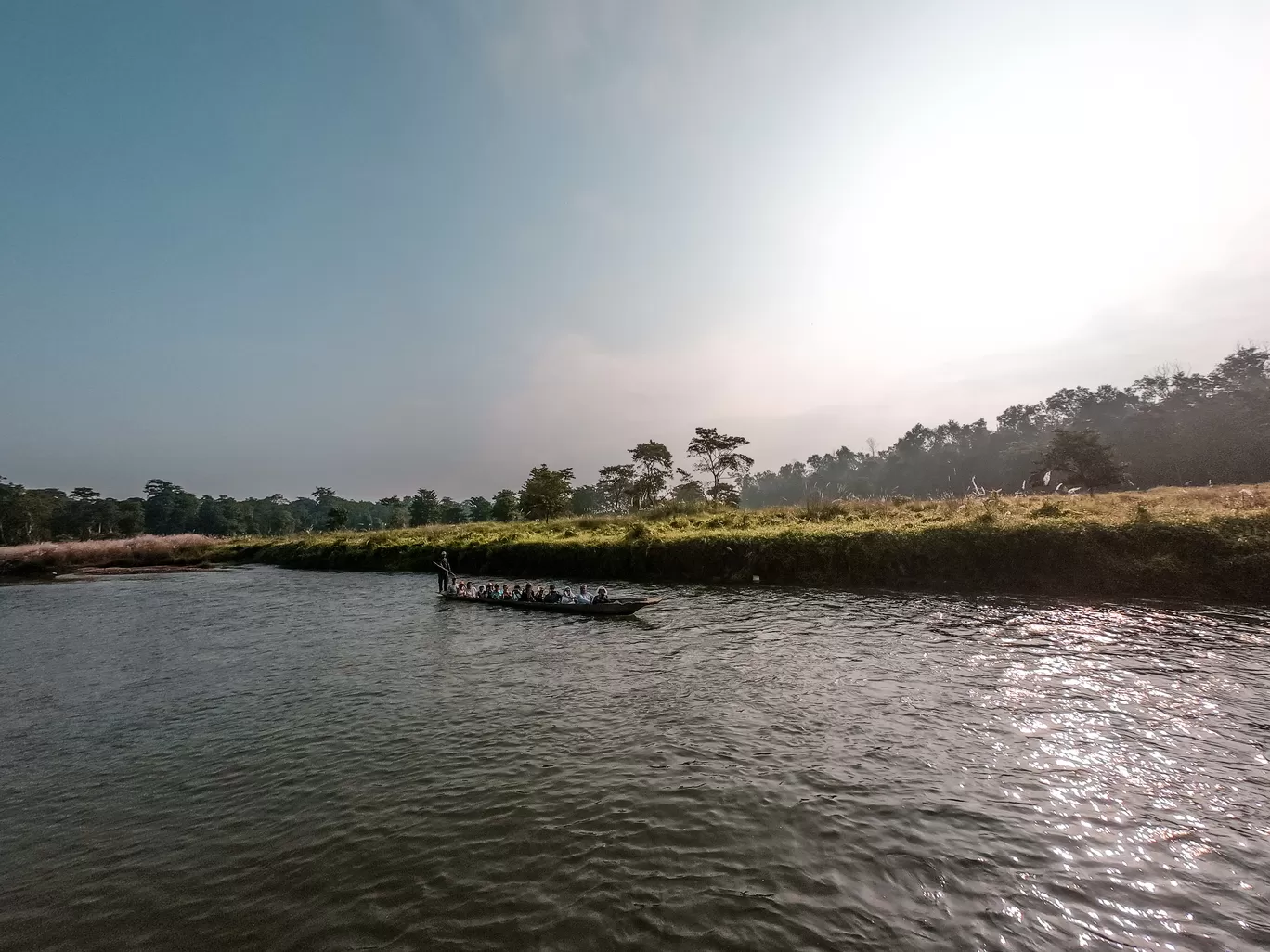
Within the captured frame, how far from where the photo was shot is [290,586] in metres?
41.8

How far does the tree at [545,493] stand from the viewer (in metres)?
63.0

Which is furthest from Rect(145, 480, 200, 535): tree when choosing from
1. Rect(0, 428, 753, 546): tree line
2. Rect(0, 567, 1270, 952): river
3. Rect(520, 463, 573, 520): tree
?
Rect(0, 567, 1270, 952): river

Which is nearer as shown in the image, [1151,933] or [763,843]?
[1151,933]

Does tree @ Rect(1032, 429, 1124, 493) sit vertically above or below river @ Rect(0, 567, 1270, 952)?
above

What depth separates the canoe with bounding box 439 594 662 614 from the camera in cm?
2402

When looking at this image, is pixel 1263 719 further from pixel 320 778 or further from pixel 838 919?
pixel 320 778

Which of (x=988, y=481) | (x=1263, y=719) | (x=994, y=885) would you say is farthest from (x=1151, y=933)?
(x=988, y=481)

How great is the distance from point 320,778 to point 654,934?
793 cm

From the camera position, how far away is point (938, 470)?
126250 millimetres

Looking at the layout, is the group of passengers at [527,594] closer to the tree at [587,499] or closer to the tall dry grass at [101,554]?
the tall dry grass at [101,554]

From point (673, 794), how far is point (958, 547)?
22.1m

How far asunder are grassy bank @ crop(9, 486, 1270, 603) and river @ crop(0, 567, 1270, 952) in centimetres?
341

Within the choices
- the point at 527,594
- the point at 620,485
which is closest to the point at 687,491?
the point at 620,485

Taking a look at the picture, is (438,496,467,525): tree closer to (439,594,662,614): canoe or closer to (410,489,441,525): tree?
→ (410,489,441,525): tree
